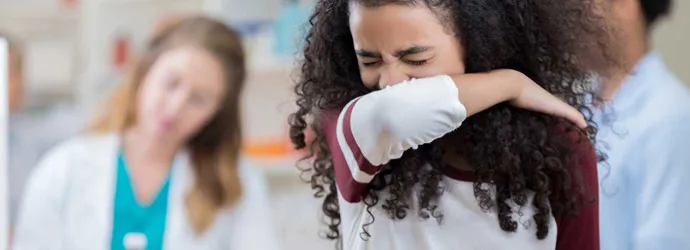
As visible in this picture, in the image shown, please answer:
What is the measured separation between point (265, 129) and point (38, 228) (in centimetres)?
64

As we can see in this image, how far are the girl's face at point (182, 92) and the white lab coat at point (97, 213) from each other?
0.08 m

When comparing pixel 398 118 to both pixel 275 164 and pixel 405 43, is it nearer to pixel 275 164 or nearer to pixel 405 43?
pixel 405 43

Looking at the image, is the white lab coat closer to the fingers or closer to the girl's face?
the girl's face

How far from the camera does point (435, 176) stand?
0.74m

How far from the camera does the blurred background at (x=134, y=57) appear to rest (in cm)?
194

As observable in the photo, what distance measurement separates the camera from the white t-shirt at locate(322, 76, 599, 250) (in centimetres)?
67

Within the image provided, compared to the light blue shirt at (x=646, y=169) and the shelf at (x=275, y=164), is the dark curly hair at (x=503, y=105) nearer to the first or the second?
the light blue shirt at (x=646, y=169)

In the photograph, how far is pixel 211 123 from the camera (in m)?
1.69

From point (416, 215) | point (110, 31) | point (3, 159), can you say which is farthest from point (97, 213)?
point (416, 215)

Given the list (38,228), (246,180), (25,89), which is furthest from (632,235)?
(25,89)

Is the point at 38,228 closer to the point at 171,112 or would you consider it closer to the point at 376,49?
the point at 171,112

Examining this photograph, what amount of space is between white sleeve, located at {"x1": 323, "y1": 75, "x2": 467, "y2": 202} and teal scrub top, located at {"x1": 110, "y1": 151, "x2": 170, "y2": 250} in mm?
Result: 1117

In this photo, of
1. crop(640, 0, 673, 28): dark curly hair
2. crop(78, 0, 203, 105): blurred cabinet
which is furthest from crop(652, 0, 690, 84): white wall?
crop(78, 0, 203, 105): blurred cabinet

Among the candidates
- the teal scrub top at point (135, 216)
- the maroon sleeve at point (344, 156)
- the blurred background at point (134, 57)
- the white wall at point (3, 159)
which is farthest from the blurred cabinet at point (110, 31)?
the maroon sleeve at point (344, 156)
